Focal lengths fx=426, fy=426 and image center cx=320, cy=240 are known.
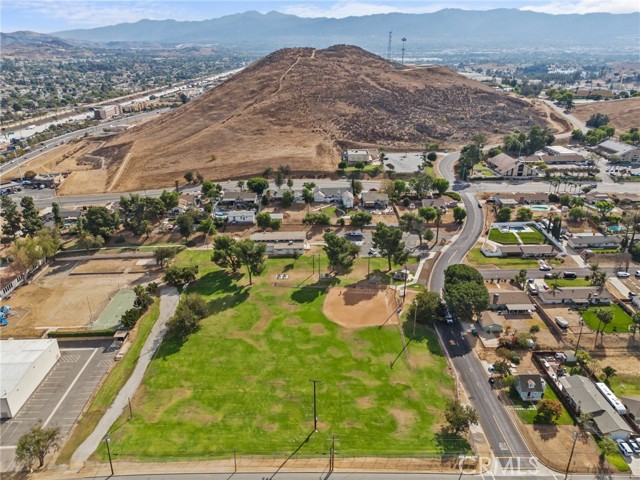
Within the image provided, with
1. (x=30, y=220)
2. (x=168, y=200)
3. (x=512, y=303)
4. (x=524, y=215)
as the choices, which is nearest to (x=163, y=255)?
(x=168, y=200)

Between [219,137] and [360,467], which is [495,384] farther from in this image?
[219,137]

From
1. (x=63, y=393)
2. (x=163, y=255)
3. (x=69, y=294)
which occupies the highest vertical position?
(x=163, y=255)

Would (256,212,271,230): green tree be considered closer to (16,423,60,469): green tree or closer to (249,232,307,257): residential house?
(249,232,307,257): residential house

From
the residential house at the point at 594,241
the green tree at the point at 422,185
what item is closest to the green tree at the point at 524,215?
A: the residential house at the point at 594,241

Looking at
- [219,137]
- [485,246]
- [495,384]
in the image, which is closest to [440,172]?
[485,246]

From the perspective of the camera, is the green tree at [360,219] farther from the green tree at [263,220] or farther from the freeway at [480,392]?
the freeway at [480,392]

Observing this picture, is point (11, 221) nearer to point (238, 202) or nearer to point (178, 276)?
point (178, 276)
